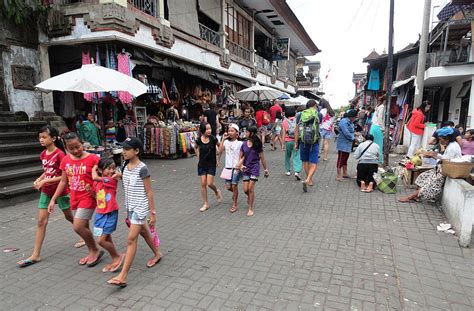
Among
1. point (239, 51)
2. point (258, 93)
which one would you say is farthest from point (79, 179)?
point (239, 51)

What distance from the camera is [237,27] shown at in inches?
670

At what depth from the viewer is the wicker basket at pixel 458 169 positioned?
15.5ft

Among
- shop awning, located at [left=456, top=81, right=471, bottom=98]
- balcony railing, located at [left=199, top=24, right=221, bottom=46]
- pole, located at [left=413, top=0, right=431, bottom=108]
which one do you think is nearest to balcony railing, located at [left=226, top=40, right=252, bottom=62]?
balcony railing, located at [left=199, top=24, right=221, bottom=46]

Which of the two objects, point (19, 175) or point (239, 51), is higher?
point (239, 51)

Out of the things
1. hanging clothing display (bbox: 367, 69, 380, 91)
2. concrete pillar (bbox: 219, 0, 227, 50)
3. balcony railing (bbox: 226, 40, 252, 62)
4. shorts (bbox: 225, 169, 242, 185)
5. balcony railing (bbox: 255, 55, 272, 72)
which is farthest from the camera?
balcony railing (bbox: 255, 55, 272, 72)

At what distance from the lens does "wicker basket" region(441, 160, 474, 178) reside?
4.73 meters

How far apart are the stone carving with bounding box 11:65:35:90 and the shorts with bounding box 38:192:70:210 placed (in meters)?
6.38

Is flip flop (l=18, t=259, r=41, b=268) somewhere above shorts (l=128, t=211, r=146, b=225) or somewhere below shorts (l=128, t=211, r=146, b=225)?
below

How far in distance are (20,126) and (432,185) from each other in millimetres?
9434

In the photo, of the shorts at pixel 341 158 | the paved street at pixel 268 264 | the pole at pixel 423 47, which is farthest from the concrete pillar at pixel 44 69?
the pole at pixel 423 47

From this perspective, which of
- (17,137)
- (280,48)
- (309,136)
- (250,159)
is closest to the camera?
(250,159)

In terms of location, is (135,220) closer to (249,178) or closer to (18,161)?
(249,178)

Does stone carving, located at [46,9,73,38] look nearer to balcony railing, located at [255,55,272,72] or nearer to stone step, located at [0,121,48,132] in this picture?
stone step, located at [0,121,48,132]

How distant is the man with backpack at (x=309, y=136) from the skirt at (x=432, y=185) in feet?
6.96
